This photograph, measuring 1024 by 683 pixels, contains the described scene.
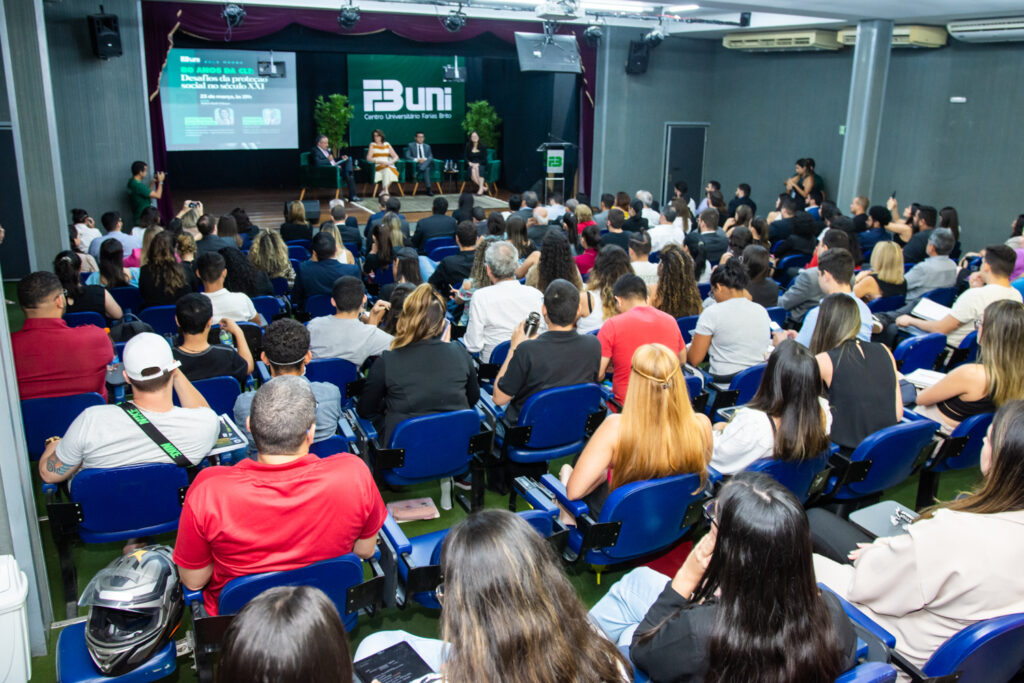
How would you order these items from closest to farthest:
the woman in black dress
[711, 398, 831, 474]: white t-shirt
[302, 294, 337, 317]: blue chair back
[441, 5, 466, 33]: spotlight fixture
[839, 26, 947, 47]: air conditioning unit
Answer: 1. [711, 398, 831, 474]: white t-shirt
2. [302, 294, 337, 317]: blue chair back
3. [839, 26, 947, 47]: air conditioning unit
4. [441, 5, 466, 33]: spotlight fixture
5. the woman in black dress

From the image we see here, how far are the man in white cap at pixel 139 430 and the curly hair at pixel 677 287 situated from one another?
127 inches

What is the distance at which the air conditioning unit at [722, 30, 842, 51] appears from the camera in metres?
11.8

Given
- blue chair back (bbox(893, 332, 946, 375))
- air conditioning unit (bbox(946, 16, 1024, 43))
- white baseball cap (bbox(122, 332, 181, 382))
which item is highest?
air conditioning unit (bbox(946, 16, 1024, 43))

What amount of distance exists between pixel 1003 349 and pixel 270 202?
1372 centimetres

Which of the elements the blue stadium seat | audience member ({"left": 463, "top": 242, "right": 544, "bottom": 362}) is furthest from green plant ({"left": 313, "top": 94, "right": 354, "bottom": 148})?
the blue stadium seat

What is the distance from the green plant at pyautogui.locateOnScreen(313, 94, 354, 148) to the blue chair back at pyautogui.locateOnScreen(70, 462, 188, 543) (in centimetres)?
1397

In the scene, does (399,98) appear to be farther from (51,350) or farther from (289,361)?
(289,361)

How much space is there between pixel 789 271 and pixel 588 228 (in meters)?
2.27

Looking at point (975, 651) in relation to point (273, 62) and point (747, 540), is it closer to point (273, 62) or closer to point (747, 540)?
point (747, 540)

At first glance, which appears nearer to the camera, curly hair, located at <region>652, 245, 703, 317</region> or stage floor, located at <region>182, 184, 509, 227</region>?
curly hair, located at <region>652, 245, 703, 317</region>

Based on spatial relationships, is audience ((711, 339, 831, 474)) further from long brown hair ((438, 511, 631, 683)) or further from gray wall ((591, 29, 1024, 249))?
gray wall ((591, 29, 1024, 249))

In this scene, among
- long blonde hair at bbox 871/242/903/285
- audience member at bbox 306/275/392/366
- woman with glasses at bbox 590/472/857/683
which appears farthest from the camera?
long blonde hair at bbox 871/242/903/285

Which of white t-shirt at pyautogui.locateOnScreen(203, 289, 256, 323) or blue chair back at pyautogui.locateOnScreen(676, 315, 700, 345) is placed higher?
white t-shirt at pyautogui.locateOnScreen(203, 289, 256, 323)

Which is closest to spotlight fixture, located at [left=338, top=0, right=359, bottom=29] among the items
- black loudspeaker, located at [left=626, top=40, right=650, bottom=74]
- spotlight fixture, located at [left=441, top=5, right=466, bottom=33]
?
spotlight fixture, located at [left=441, top=5, right=466, bottom=33]
